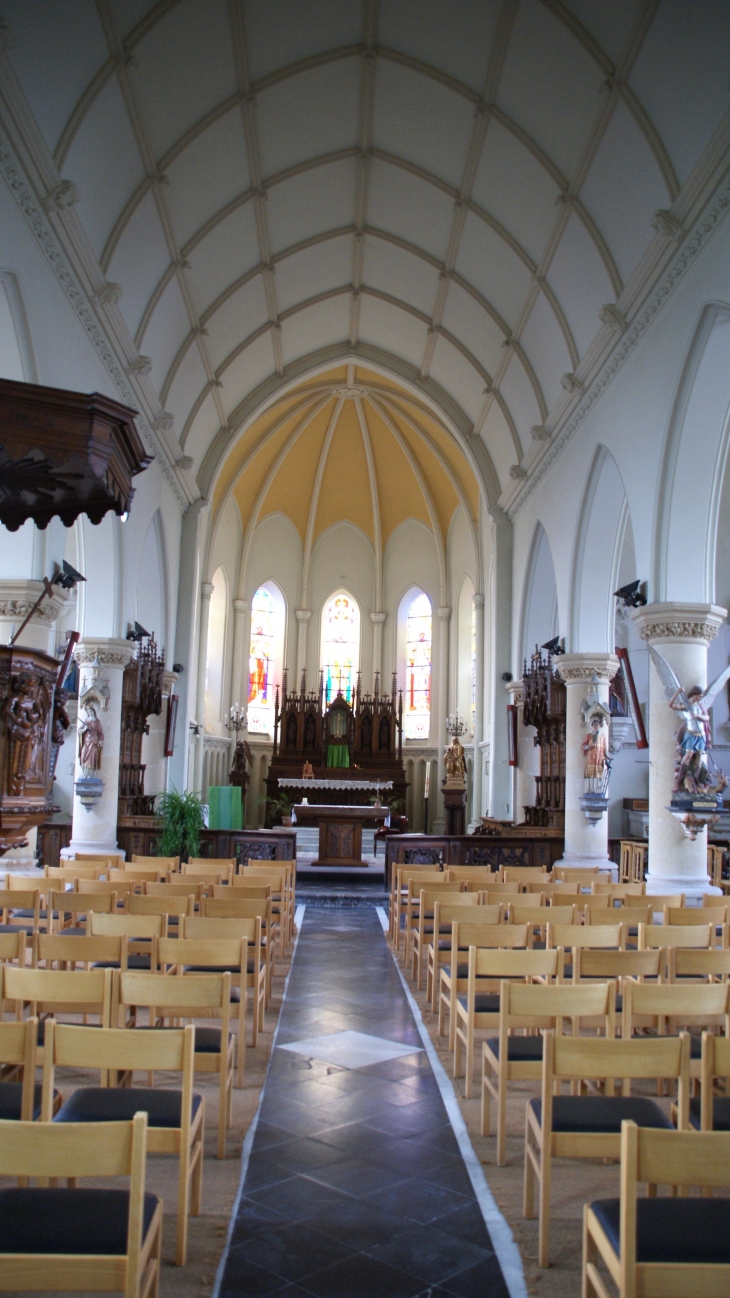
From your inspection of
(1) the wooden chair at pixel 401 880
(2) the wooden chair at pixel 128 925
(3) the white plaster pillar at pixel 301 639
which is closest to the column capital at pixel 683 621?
(1) the wooden chair at pixel 401 880

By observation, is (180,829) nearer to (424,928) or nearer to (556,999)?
(424,928)

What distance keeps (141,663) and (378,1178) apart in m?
14.0

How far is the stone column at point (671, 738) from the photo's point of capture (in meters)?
11.9

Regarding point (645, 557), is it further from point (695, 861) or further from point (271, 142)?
point (271, 142)

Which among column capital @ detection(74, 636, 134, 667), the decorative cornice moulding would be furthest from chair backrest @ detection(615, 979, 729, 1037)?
column capital @ detection(74, 636, 134, 667)

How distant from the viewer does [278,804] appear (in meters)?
24.4

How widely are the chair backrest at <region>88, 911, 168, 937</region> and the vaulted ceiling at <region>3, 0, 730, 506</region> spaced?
8377 millimetres

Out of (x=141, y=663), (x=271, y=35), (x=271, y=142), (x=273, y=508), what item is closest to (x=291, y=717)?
(x=273, y=508)

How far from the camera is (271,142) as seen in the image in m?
14.7

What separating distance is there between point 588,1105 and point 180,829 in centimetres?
1166

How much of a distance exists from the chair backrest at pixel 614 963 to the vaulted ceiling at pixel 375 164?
354 inches

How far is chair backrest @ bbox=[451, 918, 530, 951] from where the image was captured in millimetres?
6043

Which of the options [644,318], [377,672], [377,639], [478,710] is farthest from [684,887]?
[377,639]

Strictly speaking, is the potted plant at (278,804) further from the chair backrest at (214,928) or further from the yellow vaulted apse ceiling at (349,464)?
the chair backrest at (214,928)
